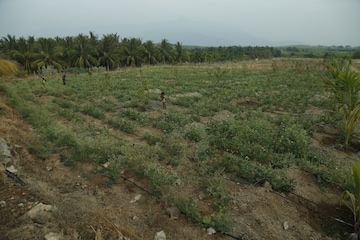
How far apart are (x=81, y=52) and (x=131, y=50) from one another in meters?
6.66

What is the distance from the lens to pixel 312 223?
4184 millimetres

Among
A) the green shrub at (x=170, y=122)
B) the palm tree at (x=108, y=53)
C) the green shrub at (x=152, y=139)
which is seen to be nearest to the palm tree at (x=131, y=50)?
the palm tree at (x=108, y=53)

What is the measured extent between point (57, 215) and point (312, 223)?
13.3ft

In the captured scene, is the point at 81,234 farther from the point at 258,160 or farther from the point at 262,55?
the point at 262,55

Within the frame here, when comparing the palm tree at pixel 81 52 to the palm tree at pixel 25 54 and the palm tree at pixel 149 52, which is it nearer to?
the palm tree at pixel 25 54

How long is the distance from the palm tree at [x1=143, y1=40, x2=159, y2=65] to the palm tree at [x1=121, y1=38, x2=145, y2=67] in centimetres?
111

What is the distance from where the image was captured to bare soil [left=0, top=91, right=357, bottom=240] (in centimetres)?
335

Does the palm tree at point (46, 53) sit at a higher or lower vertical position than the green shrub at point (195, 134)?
higher

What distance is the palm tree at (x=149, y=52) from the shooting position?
113ft

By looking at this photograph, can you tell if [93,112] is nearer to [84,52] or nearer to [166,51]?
[84,52]

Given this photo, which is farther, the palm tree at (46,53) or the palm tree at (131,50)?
the palm tree at (131,50)

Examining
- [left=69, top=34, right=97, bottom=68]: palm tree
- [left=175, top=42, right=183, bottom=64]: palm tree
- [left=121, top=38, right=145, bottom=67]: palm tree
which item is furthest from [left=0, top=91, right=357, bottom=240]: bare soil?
[left=175, top=42, right=183, bottom=64]: palm tree

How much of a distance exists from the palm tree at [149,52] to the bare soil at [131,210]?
30468 mm

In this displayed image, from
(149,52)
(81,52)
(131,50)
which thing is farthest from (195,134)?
(149,52)
